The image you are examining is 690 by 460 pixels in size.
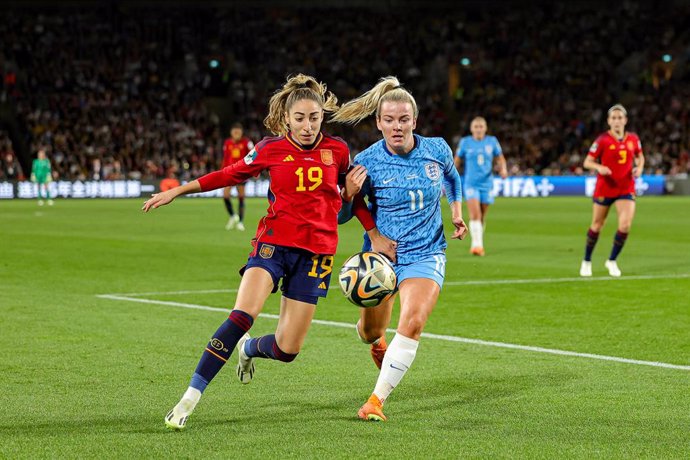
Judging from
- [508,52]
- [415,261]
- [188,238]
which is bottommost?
[188,238]

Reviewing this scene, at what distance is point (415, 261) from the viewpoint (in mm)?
7598

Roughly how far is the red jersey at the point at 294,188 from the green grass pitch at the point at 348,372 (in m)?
1.09

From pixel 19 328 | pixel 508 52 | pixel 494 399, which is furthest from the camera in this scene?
pixel 508 52

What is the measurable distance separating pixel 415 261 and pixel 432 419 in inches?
45.4

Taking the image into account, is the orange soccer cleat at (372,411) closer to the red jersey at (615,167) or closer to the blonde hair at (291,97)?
the blonde hair at (291,97)

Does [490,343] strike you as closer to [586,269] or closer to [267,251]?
[267,251]

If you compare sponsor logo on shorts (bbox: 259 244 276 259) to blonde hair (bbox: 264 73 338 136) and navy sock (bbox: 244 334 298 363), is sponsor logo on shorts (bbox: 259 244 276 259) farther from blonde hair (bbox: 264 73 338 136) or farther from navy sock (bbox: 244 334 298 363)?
blonde hair (bbox: 264 73 338 136)

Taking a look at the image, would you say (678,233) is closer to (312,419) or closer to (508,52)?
(312,419)

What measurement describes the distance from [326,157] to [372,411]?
164 cm

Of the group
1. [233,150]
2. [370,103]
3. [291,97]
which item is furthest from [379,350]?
[233,150]

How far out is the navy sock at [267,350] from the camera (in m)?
7.40

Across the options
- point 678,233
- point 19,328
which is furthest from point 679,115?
point 19,328

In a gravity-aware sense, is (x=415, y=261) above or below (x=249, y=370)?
above

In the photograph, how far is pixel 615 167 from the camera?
52.6ft
